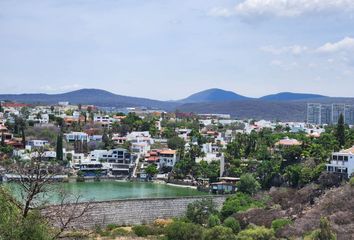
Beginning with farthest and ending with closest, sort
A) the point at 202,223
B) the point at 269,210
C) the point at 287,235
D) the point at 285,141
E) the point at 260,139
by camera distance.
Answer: the point at 260,139 → the point at 285,141 → the point at 269,210 → the point at 202,223 → the point at 287,235

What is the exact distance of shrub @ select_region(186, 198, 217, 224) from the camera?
18.8 meters

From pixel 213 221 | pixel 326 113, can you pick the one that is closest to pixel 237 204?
pixel 213 221

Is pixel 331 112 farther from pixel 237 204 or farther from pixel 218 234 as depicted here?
pixel 218 234

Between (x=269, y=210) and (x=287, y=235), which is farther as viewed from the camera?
(x=269, y=210)

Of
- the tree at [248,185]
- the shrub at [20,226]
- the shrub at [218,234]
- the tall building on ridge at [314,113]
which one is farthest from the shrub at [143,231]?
the tall building on ridge at [314,113]

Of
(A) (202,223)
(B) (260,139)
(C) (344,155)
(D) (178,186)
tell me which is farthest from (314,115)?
(A) (202,223)

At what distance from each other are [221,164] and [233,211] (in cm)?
1273

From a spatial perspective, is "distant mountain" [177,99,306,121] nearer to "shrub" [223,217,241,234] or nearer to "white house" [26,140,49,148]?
"white house" [26,140,49,148]

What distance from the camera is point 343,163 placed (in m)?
23.0

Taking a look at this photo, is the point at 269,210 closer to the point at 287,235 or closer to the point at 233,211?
the point at 233,211

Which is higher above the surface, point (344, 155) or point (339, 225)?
point (344, 155)

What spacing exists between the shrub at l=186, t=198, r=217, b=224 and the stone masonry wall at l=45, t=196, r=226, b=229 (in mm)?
1584

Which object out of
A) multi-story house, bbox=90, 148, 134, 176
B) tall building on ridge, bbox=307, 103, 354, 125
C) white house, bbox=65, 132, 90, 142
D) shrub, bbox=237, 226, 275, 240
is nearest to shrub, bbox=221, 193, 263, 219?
shrub, bbox=237, 226, 275, 240

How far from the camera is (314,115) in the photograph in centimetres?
9394
